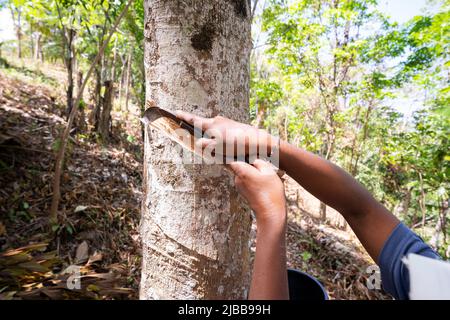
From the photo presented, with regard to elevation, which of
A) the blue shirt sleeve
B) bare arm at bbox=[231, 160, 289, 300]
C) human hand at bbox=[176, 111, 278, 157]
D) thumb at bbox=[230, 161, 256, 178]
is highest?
human hand at bbox=[176, 111, 278, 157]

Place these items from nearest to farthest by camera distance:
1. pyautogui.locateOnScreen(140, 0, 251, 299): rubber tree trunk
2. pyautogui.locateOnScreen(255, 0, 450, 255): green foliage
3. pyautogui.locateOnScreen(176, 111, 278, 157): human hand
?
pyautogui.locateOnScreen(176, 111, 278, 157): human hand
pyautogui.locateOnScreen(140, 0, 251, 299): rubber tree trunk
pyautogui.locateOnScreen(255, 0, 450, 255): green foliage

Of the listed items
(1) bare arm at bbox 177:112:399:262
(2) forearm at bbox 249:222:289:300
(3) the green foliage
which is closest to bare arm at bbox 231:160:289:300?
(2) forearm at bbox 249:222:289:300

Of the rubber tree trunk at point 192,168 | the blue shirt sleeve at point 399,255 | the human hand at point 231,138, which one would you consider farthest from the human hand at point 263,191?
the blue shirt sleeve at point 399,255

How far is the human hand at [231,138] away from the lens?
0.98 meters

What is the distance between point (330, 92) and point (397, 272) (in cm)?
635

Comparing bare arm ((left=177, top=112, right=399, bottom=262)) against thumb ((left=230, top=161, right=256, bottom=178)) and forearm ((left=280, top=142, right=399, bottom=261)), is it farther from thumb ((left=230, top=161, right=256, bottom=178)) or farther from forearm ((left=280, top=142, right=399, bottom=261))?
thumb ((left=230, top=161, right=256, bottom=178))

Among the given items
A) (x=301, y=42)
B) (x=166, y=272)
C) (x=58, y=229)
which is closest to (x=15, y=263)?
(x=58, y=229)

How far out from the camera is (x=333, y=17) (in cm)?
577

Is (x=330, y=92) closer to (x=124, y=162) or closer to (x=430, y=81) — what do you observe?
(x=430, y=81)

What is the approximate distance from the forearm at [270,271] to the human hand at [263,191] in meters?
0.05

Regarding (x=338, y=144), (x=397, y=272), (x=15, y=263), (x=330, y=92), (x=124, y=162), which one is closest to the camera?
(x=397, y=272)

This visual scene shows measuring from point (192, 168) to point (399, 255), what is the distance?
32.1 inches

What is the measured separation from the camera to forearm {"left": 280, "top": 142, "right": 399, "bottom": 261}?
3.08 ft

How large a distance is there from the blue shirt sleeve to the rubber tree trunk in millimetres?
573
